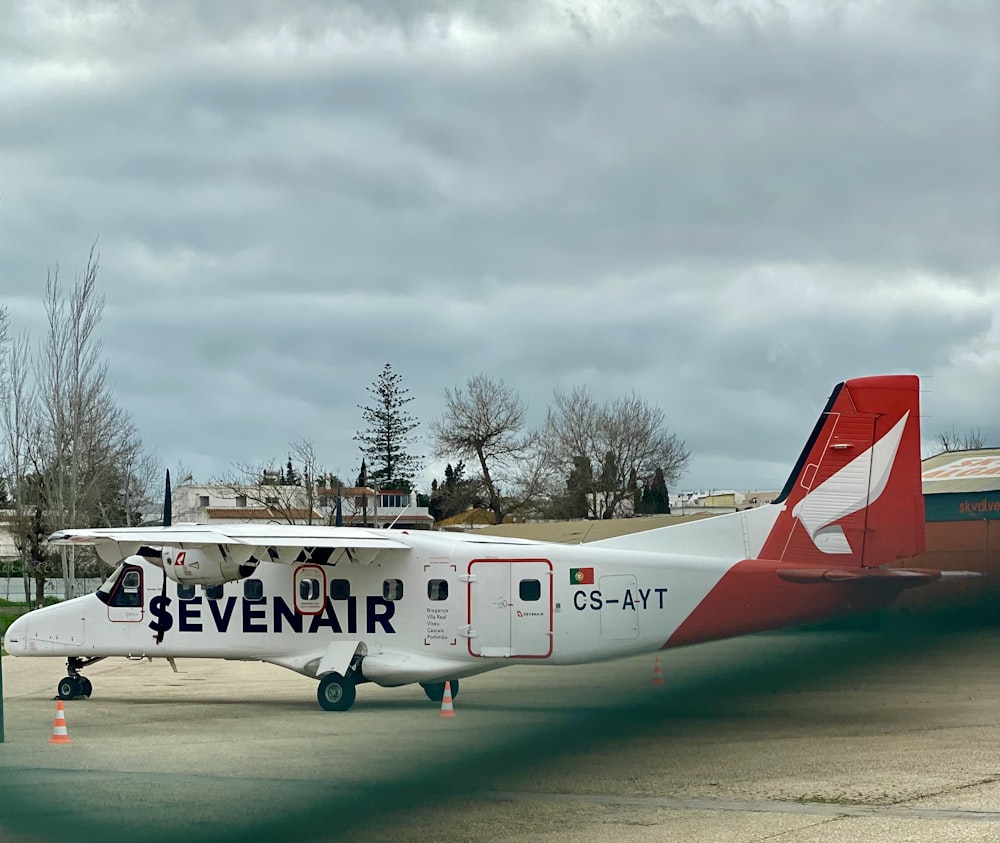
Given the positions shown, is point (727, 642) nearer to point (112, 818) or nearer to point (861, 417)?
point (112, 818)

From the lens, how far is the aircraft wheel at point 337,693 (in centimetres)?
1962

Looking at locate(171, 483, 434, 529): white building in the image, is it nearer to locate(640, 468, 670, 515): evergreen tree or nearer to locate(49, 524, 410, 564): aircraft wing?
locate(640, 468, 670, 515): evergreen tree

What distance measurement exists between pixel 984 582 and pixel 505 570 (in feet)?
51.3

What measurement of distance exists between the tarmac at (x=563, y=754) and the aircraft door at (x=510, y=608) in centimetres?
200

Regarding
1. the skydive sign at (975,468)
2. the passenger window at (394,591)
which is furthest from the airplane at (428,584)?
the skydive sign at (975,468)

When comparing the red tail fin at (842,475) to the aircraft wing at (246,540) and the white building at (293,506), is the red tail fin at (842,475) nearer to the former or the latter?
the aircraft wing at (246,540)

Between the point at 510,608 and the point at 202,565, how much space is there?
5.05 m

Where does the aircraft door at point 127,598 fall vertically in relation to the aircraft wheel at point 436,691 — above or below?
above

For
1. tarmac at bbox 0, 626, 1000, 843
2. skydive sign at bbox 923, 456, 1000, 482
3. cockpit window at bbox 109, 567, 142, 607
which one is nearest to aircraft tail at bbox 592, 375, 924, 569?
tarmac at bbox 0, 626, 1000, 843

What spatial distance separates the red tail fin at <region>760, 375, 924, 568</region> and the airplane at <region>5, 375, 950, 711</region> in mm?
24

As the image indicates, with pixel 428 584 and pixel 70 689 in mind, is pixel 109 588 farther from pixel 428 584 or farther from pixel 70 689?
pixel 428 584

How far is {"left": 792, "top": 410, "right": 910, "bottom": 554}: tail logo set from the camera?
1586cm

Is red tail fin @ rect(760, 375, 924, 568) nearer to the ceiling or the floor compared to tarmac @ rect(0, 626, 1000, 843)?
nearer to the ceiling

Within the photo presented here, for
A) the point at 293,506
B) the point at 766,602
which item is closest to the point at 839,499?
the point at 766,602
